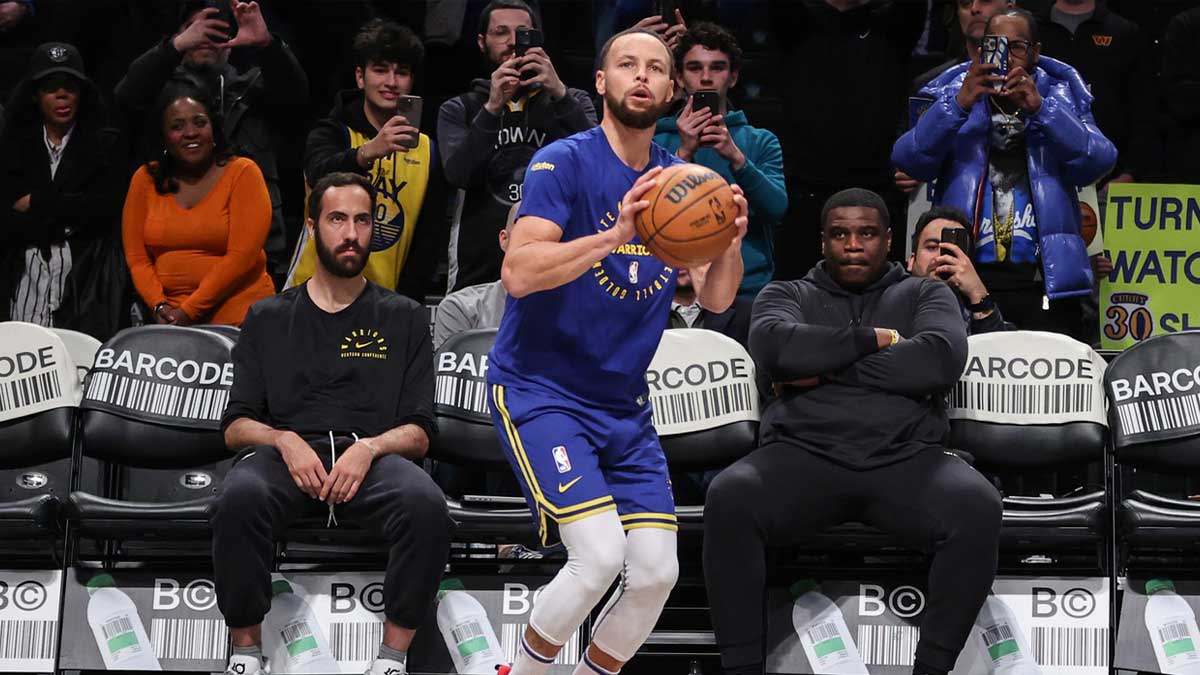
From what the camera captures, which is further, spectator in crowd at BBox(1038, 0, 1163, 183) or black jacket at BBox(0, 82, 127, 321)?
spectator in crowd at BBox(1038, 0, 1163, 183)

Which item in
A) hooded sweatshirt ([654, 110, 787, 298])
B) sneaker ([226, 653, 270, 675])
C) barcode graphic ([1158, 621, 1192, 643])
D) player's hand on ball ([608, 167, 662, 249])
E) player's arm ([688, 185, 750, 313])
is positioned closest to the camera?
player's hand on ball ([608, 167, 662, 249])

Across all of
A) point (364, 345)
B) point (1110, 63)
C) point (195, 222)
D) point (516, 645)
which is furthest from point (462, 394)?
point (1110, 63)

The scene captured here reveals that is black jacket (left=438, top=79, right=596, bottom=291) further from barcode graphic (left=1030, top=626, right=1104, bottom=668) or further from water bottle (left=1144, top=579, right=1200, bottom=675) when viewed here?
water bottle (left=1144, top=579, right=1200, bottom=675)

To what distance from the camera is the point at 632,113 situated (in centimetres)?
520

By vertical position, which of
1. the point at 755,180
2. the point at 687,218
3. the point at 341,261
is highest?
the point at 755,180

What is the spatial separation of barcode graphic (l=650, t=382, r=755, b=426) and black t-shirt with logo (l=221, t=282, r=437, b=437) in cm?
96

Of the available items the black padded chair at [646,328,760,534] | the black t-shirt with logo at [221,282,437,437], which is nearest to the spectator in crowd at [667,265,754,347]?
the black padded chair at [646,328,760,534]

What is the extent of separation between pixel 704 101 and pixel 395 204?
1.64m

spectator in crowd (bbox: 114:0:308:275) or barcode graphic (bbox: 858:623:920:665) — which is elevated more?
spectator in crowd (bbox: 114:0:308:275)

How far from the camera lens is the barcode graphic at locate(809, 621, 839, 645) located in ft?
20.3

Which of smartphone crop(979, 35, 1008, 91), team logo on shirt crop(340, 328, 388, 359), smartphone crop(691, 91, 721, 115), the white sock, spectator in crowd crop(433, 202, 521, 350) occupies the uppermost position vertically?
smartphone crop(979, 35, 1008, 91)

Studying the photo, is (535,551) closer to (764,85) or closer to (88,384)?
(88,384)

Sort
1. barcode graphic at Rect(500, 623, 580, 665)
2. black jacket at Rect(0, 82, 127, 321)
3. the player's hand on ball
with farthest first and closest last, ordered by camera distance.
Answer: black jacket at Rect(0, 82, 127, 321), barcode graphic at Rect(500, 623, 580, 665), the player's hand on ball

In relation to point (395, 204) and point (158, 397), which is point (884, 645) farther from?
point (395, 204)
